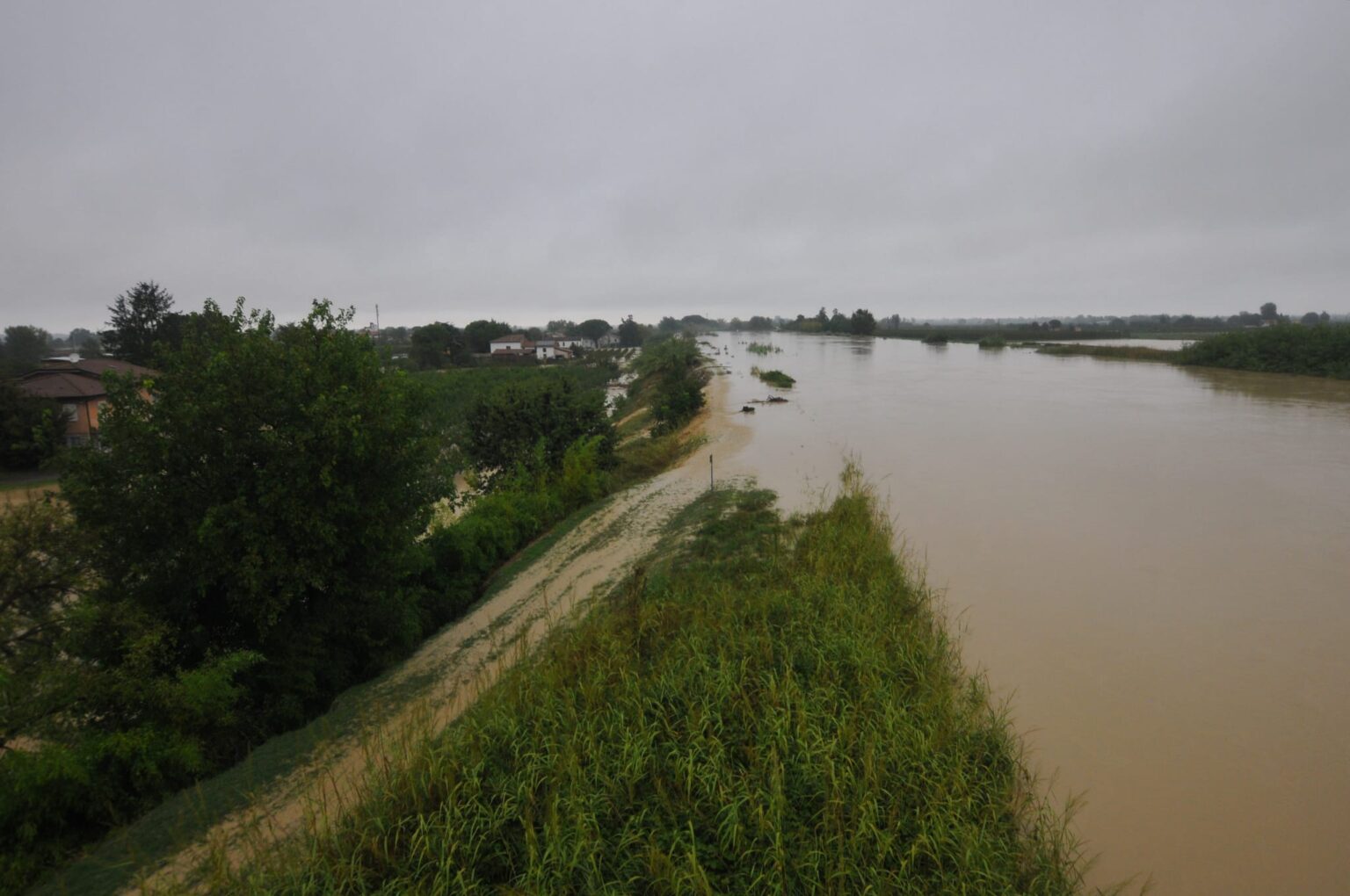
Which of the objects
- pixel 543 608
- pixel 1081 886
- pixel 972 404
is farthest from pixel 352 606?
pixel 972 404

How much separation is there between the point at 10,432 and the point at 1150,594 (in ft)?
111

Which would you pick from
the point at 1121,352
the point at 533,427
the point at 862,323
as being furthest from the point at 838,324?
the point at 533,427

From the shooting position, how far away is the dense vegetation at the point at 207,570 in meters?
5.69

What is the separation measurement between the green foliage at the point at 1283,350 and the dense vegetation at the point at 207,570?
4873cm

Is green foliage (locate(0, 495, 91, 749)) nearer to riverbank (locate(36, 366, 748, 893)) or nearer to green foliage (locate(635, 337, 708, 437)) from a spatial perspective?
riverbank (locate(36, 366, 748, 893))

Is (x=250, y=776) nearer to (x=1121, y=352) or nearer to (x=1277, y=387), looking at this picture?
(x=1277, y=387)

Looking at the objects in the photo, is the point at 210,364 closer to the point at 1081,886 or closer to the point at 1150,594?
the point at 1081,886

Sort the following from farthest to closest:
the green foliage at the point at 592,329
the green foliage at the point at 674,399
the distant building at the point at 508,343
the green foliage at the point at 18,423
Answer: the green foliage at the point at 592,329 → the distant building at the point at 508,343 → the green foliage at the point at 674,399 → the green foliage at the point at 18,423

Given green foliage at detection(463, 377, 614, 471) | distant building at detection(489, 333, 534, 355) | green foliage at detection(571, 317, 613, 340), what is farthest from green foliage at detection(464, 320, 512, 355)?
green foliage at detection(463, 377, 614, 471)

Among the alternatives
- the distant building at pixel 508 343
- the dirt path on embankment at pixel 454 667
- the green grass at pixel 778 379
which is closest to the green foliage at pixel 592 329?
the distant building at pixel 508 343

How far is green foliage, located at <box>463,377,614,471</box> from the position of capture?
62.2 feet

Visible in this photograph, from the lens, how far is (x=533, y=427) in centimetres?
1933

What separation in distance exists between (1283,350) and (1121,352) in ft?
51.9

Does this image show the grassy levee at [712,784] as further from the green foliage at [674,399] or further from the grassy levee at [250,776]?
the green foliage at [674,399]
